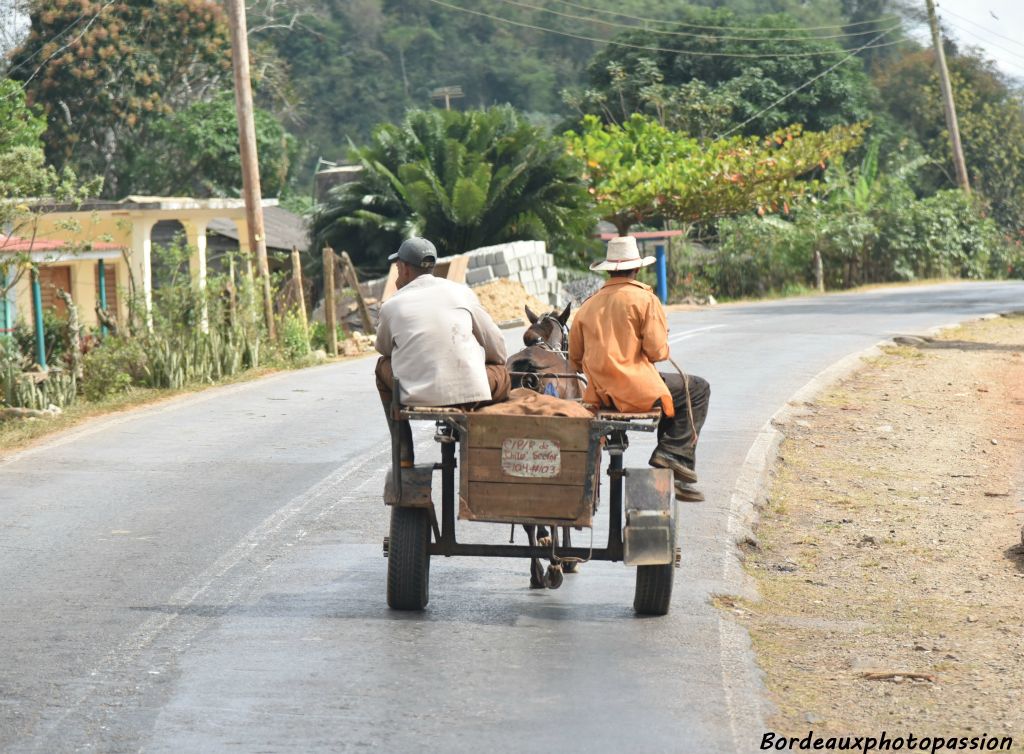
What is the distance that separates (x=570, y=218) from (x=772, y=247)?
26.1ft

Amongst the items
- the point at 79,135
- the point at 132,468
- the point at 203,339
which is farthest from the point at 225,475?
the point at 79,135

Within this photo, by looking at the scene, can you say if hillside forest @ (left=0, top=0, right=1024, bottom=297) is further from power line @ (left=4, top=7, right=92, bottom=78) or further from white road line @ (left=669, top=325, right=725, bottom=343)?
white road line @ (left=669, top=325, right=725, bottom=343)

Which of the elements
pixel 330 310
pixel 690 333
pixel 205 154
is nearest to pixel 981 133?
pixel 205 154

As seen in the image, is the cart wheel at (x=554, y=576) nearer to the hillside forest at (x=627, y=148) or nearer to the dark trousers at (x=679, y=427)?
the dark trousers at (x=679, y=427)

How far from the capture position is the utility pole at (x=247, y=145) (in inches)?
974

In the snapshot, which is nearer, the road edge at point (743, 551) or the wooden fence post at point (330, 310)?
the road edge at point (743, 551)

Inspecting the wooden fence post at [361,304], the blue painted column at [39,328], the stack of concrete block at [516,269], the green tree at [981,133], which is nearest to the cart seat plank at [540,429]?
the blue painted column at [39,328]

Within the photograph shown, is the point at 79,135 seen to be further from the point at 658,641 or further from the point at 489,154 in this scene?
the point at 658,641

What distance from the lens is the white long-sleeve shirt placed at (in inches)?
306

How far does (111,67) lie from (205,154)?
3707 mm

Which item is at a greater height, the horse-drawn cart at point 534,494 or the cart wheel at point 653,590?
the horse-drawn cart at point 534,494

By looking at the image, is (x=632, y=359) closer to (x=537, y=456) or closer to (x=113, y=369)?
(x=537, y=456)

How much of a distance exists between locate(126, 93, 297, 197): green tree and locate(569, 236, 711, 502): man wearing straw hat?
1433 inches

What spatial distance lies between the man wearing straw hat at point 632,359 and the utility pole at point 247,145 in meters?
16.7
